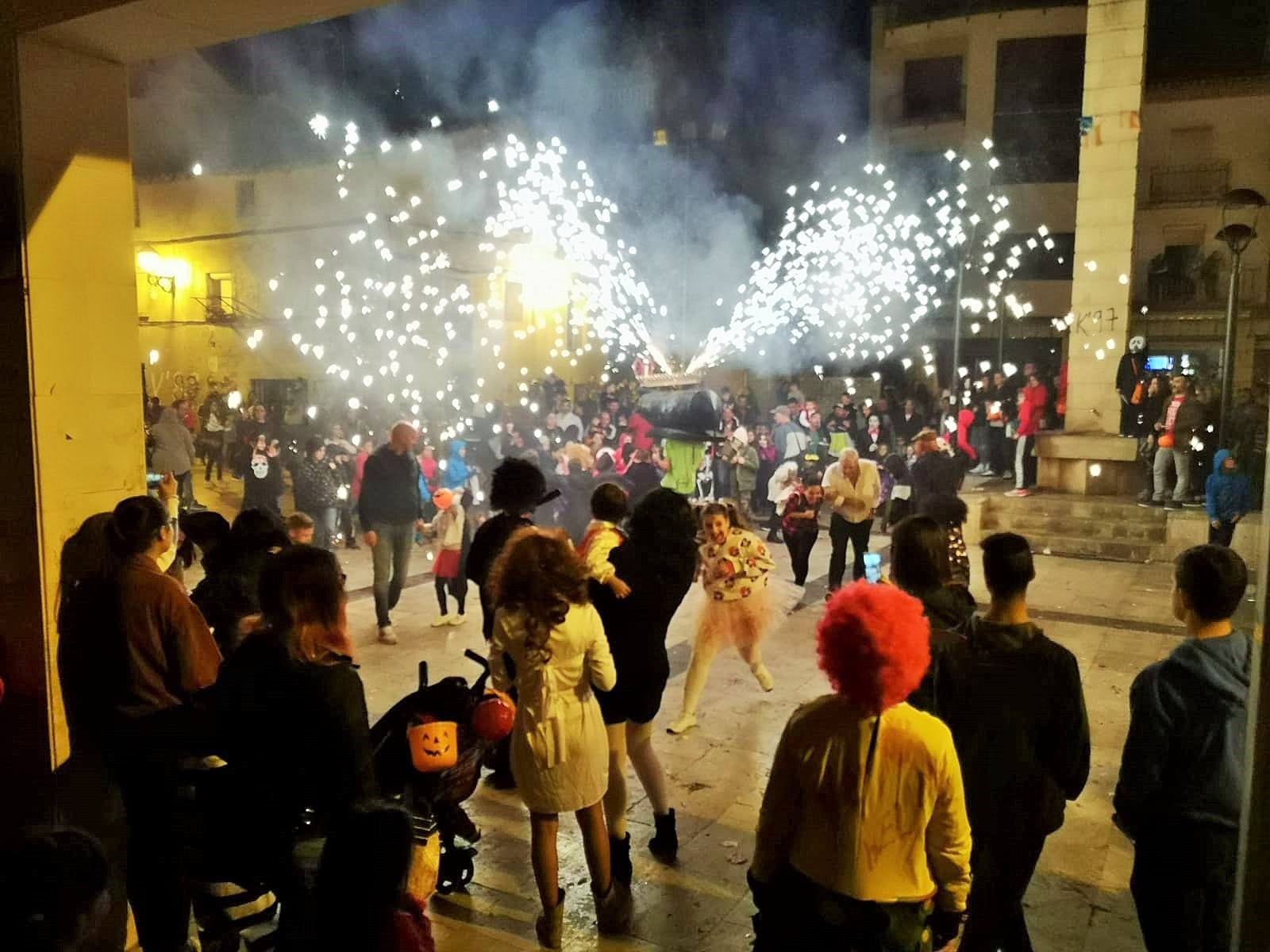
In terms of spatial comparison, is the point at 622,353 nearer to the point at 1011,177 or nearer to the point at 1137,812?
the point at 1011,177

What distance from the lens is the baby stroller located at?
10.8 ft

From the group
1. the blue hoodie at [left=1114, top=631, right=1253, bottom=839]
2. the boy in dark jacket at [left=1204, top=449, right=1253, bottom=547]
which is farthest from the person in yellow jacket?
the boy in dark jacket at [left=1204, top=449, right=1253, bottom=547]

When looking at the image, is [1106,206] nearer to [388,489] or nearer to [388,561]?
[388,489]

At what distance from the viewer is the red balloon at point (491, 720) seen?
3418mm

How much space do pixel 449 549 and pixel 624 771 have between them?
174 inches

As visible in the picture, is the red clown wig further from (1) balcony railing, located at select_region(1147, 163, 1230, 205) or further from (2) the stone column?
(1) balcony railing, located at select_region(1147, 163, 1230, 205)

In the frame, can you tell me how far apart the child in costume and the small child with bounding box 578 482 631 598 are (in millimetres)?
1652

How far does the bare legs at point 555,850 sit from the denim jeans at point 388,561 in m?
4.65

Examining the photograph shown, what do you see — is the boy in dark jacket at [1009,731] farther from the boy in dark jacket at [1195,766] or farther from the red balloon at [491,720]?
the red balloon at [491,720]

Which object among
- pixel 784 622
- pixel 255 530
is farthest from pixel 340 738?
pixel 784 622

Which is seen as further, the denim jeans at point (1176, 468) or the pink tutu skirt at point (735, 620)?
the denim jeans at point (1176, 468)

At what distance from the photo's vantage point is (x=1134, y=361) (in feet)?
46.0

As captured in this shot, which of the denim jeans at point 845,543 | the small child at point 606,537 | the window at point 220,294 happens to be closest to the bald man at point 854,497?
the denim jeans at point 845,543

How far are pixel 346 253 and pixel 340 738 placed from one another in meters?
20.7
